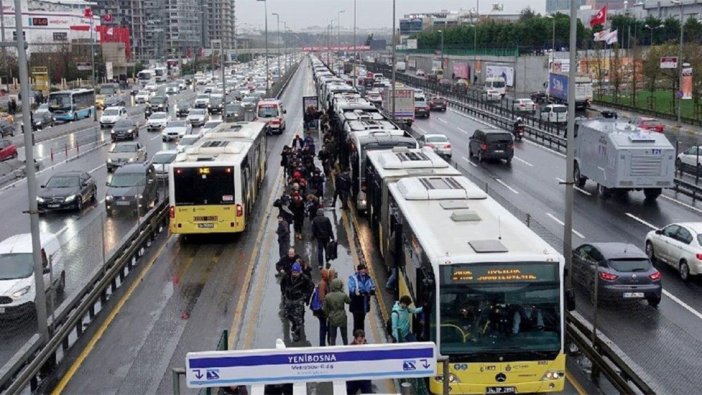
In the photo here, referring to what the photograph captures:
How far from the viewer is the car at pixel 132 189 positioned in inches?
1219

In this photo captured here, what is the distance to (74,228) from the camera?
93.9 ft

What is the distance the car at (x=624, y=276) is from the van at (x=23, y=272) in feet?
38.1

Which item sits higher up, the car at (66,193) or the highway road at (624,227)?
the car at (66,193)

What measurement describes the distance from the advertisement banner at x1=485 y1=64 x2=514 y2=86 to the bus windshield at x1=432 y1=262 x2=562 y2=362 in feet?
301

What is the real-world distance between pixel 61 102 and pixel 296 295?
6576cm

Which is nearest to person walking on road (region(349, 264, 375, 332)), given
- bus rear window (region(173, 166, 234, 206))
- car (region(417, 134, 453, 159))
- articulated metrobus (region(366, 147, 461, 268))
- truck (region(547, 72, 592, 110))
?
articulated metrobus (region(366, 147, 461, 268))

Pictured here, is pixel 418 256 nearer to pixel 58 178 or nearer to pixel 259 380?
pixel 259 380

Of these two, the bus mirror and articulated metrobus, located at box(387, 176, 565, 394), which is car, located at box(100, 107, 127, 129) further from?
articulated metrobus, located at box(387, 176, 565, 394)

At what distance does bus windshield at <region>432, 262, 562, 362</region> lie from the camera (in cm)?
1254

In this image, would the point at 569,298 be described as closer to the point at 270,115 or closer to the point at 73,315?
the point at 73,315

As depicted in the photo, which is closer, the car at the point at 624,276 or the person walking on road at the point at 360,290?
the person walking on road at the point at 360,290

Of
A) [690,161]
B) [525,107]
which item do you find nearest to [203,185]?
[690,161]

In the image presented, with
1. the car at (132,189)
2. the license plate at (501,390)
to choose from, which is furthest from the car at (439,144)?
the license plate at (501,390)

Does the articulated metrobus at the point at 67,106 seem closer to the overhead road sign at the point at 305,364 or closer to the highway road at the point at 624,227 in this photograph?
the highway road at the point at 624,227
